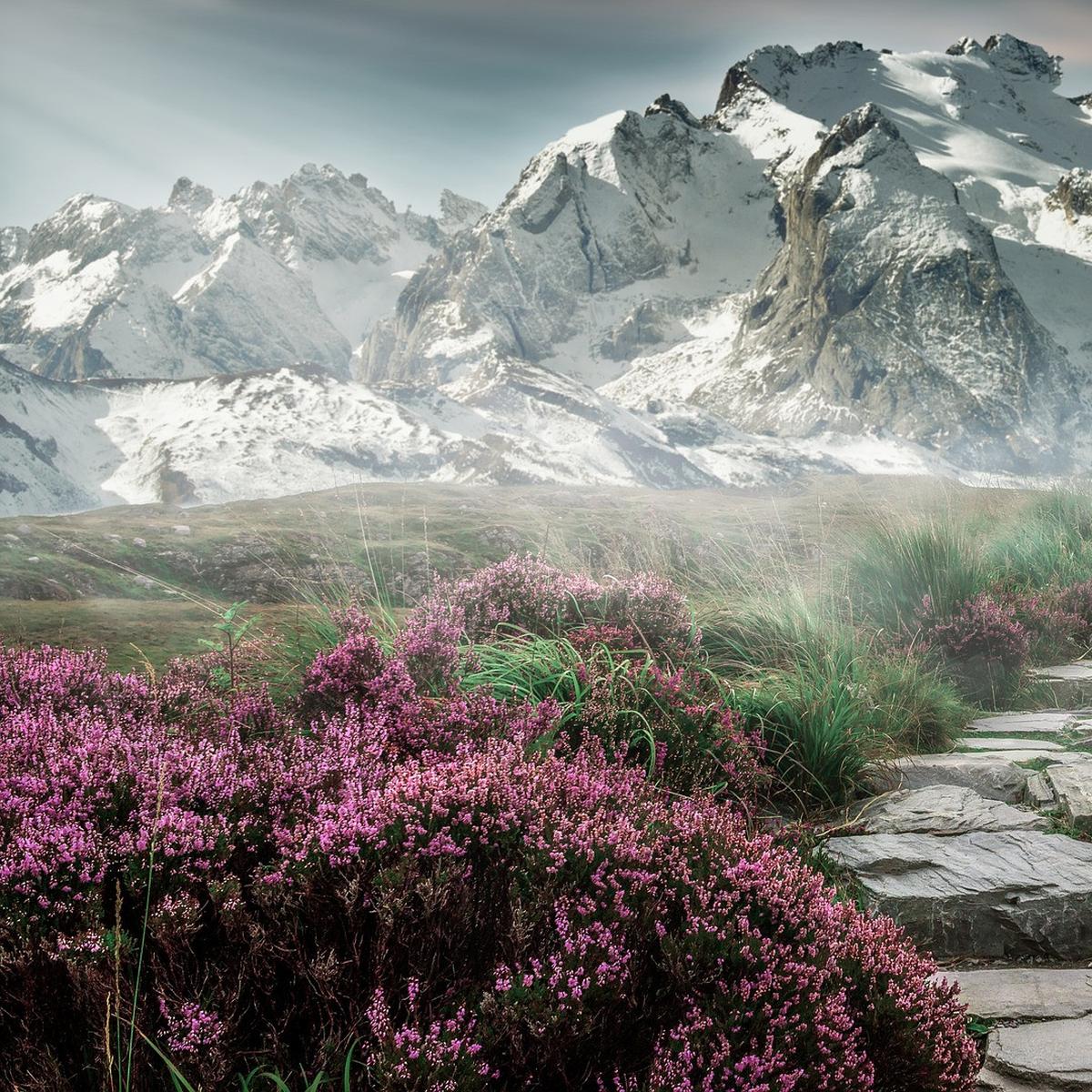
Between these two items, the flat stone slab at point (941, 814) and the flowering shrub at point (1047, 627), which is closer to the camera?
the flat stone slab at point (941, 814)

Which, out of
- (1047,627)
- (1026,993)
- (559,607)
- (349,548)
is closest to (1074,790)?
(1026,993)

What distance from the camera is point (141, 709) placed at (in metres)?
3.15

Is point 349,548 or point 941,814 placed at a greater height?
point 349,548

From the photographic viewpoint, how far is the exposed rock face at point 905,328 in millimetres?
121188

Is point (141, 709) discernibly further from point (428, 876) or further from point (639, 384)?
point (639, 384)

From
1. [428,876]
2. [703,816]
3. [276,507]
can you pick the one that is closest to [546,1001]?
[428,876]

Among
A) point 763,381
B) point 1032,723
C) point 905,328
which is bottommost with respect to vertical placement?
point 1032,723

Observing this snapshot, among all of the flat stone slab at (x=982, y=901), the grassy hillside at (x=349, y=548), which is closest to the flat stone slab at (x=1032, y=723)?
the grassy hillside at (x=349, y=548)

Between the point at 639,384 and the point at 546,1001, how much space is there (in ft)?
550

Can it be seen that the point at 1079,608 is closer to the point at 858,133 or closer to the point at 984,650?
the point at 984,650

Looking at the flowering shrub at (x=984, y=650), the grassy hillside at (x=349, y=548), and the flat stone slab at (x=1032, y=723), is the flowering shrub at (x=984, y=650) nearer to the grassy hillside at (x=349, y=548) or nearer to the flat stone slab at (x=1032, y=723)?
the flat stone slab at (x=1032, y=723)

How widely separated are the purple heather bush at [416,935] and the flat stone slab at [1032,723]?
425 cm

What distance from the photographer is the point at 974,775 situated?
182 inches

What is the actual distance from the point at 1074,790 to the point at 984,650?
2.94 m
